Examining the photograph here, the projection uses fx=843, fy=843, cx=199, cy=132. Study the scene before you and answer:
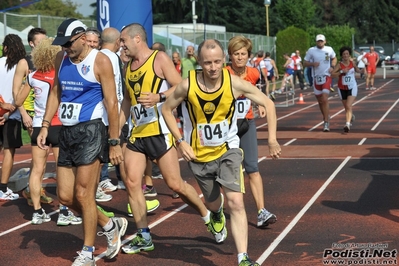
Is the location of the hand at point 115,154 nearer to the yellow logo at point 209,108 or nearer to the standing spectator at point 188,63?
the yellow logo at point 209,108

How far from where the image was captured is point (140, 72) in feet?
26.0

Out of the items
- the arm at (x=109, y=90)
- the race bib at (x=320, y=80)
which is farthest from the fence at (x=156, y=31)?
Answer: the arm at (x=109, y=90)

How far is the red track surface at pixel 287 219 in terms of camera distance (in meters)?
7.65

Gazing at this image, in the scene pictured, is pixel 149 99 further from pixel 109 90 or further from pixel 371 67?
pixel 371 67

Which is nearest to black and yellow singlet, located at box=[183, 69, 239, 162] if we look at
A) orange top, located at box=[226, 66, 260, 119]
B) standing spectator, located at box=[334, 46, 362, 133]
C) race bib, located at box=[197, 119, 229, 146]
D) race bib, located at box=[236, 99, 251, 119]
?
race bib, located at box=[197, 119, 229, 146]

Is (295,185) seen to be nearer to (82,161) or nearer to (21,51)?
(21,51)

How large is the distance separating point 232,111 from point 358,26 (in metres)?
94.8

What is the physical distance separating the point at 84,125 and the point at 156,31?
24.3 meters

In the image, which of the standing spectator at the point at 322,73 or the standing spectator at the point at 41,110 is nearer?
the standing spectator at the point at 41,110

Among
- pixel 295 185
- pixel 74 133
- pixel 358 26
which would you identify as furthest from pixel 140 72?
pixel 358 26

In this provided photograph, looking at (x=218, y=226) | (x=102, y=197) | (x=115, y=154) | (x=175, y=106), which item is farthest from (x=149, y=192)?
(x=175, y=106)

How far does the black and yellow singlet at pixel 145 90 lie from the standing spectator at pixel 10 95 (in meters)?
2.60

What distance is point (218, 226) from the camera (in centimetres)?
778

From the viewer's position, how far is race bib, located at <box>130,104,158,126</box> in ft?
26.1
